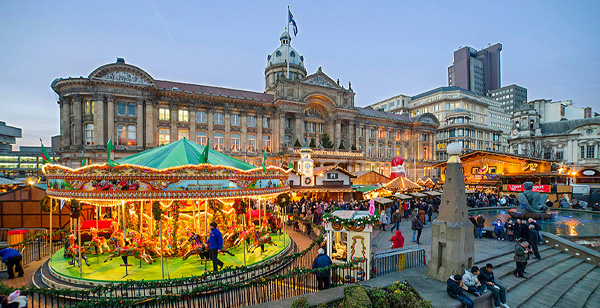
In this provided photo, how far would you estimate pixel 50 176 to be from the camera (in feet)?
34.0

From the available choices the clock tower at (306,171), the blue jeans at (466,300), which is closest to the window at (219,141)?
the clock tower at (306,171)

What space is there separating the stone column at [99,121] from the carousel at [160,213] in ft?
82.5

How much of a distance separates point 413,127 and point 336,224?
2167 inches

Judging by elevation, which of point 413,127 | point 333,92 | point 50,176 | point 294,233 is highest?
point 333,92

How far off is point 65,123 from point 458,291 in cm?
4452

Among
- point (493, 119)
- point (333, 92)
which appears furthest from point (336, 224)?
point (493, 119)

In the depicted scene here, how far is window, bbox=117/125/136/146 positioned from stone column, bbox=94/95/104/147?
1784mm

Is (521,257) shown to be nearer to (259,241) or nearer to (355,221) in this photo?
(355,221)

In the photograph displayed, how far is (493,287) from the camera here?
7500 millimetres

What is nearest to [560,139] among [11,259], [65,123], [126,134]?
[11,259]

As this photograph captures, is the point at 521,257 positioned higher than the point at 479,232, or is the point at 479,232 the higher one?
the point at 521,257

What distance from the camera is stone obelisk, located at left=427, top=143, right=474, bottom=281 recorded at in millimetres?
7867

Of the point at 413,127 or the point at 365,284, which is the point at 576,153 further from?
the point at 365,284

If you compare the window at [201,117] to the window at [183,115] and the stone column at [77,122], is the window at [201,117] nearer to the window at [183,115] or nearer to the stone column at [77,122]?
the window at [183,115]
